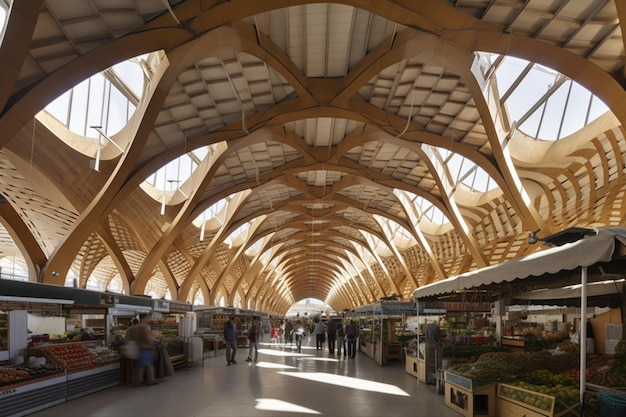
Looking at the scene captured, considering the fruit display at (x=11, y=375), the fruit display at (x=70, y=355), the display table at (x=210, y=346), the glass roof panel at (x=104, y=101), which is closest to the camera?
the fruit display at (x=11, y=375)

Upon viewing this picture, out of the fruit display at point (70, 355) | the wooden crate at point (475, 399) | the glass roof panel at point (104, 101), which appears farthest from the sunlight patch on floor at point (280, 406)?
the glass roof panel at point (104, 101)

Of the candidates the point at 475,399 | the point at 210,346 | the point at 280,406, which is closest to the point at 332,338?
the point at 210,346

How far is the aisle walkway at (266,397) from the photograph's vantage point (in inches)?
376

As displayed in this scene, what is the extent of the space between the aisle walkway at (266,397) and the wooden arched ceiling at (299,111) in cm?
719

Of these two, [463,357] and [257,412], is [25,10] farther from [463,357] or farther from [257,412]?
[463,357]

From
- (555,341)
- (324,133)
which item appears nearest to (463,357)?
(555,341)

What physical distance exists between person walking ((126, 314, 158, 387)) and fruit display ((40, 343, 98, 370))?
0.96 m

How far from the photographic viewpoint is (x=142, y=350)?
498 inches

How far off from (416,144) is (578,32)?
11.5 m

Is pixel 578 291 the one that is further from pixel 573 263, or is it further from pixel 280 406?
pixel 280 406

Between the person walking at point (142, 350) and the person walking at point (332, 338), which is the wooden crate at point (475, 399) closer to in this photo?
the person walking at point (142, 350)

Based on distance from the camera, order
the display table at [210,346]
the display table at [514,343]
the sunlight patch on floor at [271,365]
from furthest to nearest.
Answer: the display table at [210,346] → the sunlight patch on floor at [271,365] → the display table at [514,343]

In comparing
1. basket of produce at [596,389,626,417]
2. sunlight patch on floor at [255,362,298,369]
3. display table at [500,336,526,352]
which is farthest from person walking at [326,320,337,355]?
basket of produce at [596,389,626,417]

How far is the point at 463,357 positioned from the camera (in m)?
13.6
